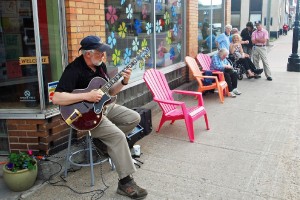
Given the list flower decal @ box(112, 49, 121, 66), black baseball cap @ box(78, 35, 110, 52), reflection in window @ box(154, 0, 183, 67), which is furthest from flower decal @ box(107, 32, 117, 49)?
black baseball cap @ box(78, 35, 110, 52)

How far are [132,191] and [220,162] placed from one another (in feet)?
4.59

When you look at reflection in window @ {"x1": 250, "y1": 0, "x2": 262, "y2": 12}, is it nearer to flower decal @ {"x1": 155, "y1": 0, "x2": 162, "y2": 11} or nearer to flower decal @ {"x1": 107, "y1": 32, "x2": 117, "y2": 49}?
flower decal @ {"x1": 155, "y1": 0, "x2": 162, "y2": 11}

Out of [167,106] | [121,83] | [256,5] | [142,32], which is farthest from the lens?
[256,5]

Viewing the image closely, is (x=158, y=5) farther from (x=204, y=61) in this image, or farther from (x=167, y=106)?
(x=167, y=106)

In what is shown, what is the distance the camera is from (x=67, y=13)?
13.6ft

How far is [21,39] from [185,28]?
15.4 feet

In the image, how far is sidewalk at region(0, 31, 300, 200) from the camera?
3.59m

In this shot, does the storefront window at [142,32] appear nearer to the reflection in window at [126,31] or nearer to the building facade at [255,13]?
the reflection in window at [126,31]

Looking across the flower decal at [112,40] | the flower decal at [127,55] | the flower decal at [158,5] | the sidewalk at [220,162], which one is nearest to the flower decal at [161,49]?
the flower decal at [158,5]

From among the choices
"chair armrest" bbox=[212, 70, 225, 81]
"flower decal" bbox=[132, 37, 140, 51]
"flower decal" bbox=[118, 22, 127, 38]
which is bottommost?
"chair armrest" bbox=[212, 70, 225, 81]

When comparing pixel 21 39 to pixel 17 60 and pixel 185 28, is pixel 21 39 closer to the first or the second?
pixel 17 60

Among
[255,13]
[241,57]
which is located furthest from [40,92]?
[255,13]

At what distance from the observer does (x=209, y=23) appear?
32.4 feet

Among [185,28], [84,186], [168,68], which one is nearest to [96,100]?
[84,186]
